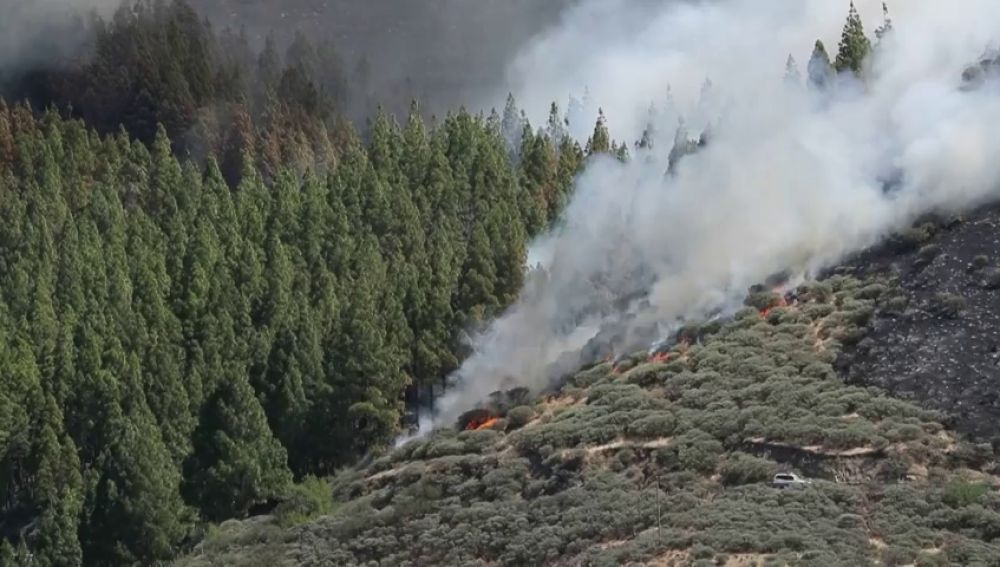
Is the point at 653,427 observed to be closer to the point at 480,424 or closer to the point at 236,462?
the point at 480,424

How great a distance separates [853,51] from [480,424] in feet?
122

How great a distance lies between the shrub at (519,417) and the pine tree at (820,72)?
33.4 m

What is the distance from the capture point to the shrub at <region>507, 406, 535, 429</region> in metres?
71.2

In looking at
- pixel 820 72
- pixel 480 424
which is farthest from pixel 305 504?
pixel 820 72

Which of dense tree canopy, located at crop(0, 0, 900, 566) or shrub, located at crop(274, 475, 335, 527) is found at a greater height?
dense tree canopy, located at crop(0, 0, 900, 566)

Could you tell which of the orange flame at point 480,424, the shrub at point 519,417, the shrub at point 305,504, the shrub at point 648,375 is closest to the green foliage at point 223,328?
the shrub at point 305,504

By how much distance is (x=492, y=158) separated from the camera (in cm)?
10119

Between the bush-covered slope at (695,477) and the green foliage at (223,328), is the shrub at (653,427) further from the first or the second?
the green foliage at (223,328)

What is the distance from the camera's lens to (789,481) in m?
56.9

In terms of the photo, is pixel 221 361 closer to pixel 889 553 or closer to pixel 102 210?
pixel 102 210

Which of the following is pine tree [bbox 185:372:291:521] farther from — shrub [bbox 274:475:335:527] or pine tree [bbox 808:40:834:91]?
pine tree [bbox 808:40:834:91]

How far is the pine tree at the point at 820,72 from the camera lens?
9781cm

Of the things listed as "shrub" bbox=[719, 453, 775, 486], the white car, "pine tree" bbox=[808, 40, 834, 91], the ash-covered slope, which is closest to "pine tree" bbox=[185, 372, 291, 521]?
"shrub" bbox=[719, 453, 775, 486]

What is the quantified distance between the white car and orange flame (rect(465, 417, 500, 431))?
1730 cm
